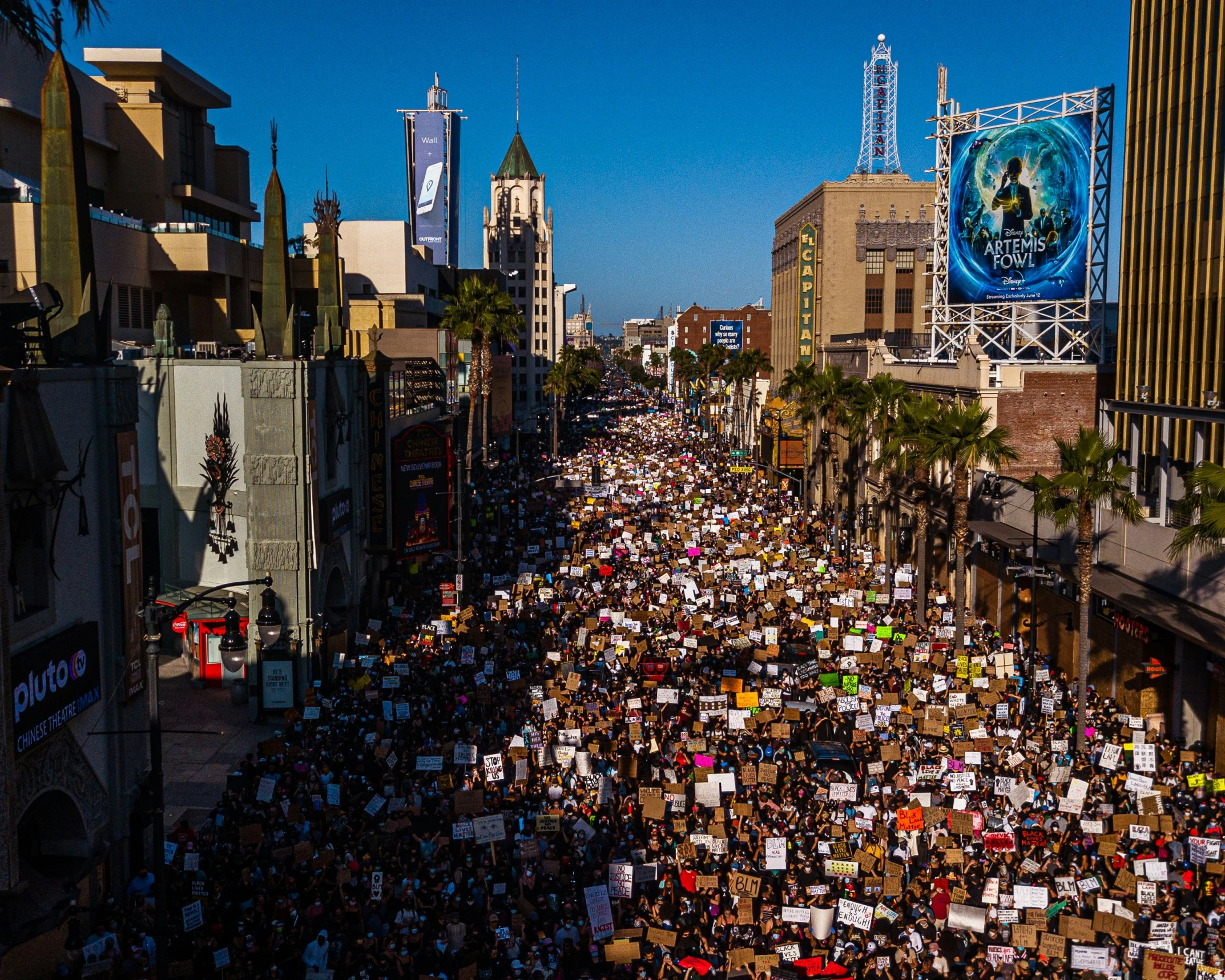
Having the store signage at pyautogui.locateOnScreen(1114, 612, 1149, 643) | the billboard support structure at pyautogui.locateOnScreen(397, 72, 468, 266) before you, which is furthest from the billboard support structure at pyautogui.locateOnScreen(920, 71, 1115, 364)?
the billboard support structure at pyautogui.locateOnScreen(397, 72, 468, 266)

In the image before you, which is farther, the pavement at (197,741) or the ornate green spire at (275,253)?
the ornate green spire at (275,253)

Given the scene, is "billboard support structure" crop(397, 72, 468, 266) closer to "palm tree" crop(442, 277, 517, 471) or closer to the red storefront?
"palm tree" crop(442, 277, 517, 471)

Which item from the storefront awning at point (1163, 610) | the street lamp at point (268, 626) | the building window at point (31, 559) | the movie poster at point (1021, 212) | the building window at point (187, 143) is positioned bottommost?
the storefront awning at point (1163, 610)

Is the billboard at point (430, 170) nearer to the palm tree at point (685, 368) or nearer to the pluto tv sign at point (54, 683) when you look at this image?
the palm tree at point (685, 368)

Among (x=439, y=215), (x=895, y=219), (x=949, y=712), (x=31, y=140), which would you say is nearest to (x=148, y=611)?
(x=949, y=712)

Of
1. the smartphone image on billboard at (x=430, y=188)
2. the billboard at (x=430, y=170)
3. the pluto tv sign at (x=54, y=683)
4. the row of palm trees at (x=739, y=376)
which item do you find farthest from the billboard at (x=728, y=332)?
the pluto tv sign at (x=54, y=683)

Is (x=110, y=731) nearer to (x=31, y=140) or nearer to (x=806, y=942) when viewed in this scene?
(x=806, y=942)

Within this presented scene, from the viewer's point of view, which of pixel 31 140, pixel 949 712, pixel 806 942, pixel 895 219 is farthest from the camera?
Answer: pixel 895 219
